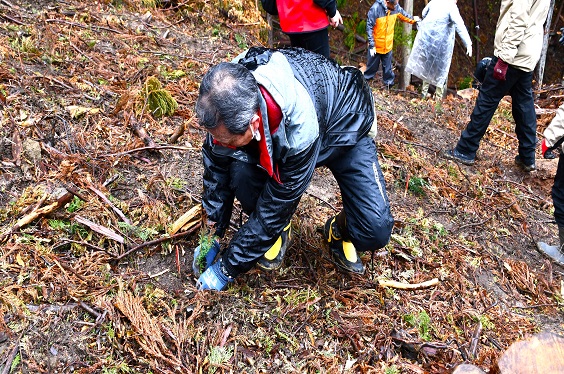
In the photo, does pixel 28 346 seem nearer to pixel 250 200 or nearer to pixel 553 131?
pixel 250 200

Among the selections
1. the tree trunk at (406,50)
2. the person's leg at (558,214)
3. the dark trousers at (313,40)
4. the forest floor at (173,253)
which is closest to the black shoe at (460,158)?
the forest floor at (173,253)

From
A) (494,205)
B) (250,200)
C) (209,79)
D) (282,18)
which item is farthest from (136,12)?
(494,205)

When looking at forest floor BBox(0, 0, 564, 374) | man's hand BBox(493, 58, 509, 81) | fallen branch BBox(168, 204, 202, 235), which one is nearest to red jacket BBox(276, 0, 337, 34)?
forest floor BBox(0, 0, 564, 374)

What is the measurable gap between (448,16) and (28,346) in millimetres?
7067

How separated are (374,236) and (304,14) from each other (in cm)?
254

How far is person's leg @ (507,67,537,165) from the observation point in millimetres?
4942

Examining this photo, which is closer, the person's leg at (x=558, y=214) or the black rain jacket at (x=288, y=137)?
the black rain jacket at (x=288, y=137)

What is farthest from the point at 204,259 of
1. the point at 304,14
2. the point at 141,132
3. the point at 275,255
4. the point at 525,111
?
the point at 525,111

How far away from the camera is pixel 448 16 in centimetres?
710

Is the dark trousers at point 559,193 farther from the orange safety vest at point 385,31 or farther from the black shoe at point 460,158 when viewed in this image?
the orange safety vest at point 385,31

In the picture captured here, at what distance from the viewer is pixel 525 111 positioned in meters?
5.14

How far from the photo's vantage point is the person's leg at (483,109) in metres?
4.95

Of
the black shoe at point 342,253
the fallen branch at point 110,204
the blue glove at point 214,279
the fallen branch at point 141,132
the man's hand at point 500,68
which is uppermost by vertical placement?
the man's hand at point 500,68

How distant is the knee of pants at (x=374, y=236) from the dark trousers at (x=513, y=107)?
288cm
